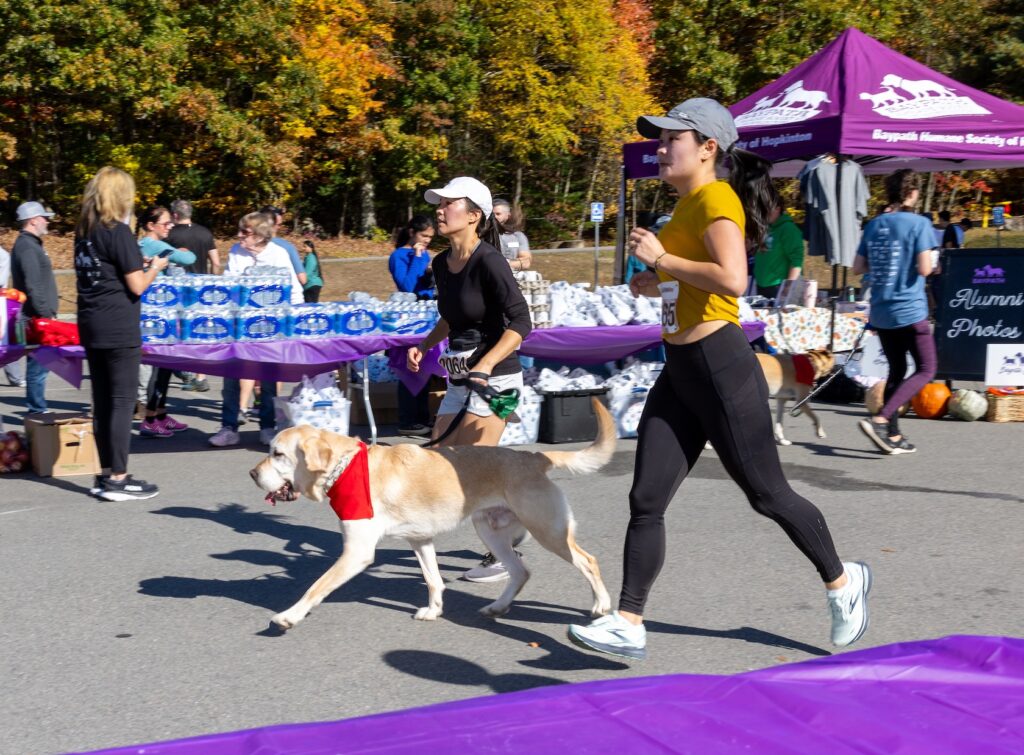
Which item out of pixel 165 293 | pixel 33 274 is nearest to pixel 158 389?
pixel 165 293

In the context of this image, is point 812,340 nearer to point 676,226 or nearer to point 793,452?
point 793,452

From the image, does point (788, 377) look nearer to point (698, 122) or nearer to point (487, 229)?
point (487, 229)

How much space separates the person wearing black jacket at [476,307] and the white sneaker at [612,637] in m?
0.97

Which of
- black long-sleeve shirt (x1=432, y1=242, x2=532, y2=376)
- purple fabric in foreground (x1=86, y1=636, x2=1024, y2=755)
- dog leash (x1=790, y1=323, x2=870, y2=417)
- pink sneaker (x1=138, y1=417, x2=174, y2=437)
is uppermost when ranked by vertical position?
black long-sleeve shirt (x1=432, y1=242, x2=532, y2=376)

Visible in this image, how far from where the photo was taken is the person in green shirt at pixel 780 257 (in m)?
11.9

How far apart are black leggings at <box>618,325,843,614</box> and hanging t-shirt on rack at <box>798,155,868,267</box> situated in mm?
7728

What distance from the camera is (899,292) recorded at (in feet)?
27.9

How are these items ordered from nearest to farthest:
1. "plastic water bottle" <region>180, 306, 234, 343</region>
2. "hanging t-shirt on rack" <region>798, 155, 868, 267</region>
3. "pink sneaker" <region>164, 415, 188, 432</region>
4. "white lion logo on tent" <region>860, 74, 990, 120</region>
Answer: "plastic water bottle" <region>180, 306, 234, 343</region>
"pink sneaker" <region>164, 415, 188, 432</region>
"hanging t-shirt on rack" <region>798, 155, 868, 267</region>
"white lion logo on tent" <region>860, 74, 990, 120</region>

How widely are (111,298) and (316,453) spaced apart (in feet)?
9.93

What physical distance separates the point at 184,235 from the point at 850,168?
679cm

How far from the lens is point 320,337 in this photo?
29.3ft

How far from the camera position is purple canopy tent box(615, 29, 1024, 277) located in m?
11.6

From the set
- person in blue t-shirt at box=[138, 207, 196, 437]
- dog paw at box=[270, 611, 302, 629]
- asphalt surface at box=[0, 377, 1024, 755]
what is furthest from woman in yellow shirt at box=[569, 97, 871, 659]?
person in blue t-shirt at box=[138, 207, 196, 437]

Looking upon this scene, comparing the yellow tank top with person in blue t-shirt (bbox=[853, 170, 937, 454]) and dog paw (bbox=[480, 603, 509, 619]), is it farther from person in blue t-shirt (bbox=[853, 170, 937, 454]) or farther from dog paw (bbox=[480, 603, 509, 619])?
person in blue t-shirt (bbox=[853, 170, 937, 454])
